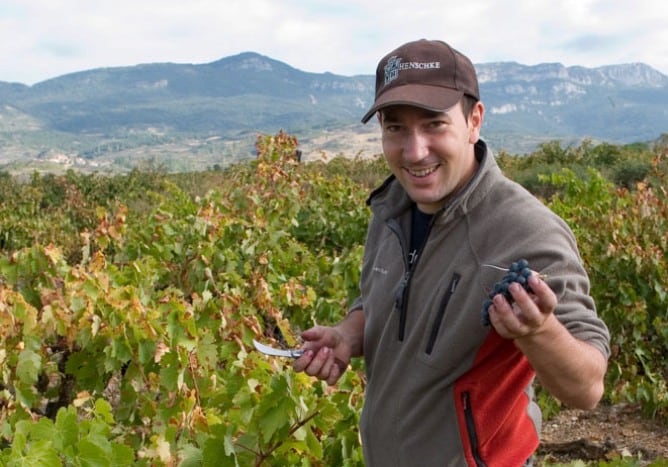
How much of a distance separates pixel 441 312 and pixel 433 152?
0.37 m

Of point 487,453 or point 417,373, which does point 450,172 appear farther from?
point 487,453

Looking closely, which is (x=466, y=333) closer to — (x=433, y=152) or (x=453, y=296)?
(x=453, y=296)

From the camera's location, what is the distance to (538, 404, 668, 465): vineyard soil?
4.25 meters

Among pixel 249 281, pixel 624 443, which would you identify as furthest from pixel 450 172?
pixel 624 443

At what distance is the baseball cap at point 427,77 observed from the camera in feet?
5.59

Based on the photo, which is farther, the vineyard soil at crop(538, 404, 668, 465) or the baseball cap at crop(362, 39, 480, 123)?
the vineyard soil at crop(538, 404, 668, 465)

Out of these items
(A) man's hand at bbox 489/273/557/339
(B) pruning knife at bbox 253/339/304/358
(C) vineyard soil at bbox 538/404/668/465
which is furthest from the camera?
(C) vineyard soil at bbox 538/404/668/465

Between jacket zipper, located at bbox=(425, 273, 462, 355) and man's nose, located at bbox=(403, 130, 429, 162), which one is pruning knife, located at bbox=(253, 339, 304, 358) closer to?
jacket zipper, located at bbox=(425, 273, 462, 355)

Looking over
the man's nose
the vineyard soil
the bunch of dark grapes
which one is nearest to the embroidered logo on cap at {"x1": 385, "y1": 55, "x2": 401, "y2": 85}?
the man's nose

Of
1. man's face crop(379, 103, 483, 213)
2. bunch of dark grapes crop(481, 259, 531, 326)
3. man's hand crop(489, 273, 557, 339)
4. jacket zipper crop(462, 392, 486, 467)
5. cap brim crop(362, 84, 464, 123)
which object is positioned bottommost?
jacket zipper crop(462, 392, 486, 467)

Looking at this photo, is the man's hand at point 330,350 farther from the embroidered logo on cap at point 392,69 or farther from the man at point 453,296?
the embroidered logo on cap at point 392,69

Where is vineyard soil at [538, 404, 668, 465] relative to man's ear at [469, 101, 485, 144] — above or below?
below

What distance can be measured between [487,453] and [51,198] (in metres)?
16.8

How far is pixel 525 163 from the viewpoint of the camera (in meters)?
19.4
